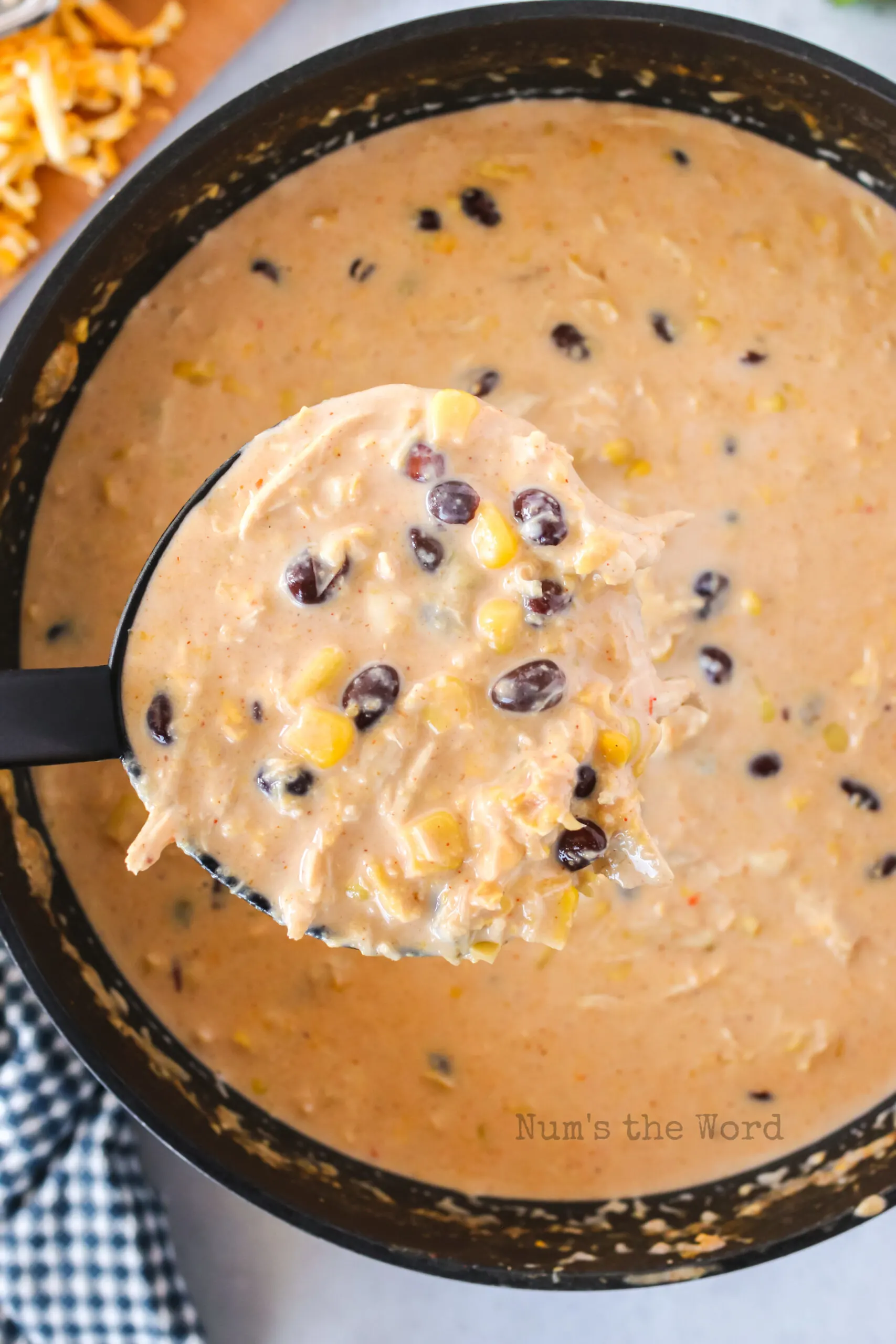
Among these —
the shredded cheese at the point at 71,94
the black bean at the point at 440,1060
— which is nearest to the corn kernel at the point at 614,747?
→ the black bean at the point at 440,1060

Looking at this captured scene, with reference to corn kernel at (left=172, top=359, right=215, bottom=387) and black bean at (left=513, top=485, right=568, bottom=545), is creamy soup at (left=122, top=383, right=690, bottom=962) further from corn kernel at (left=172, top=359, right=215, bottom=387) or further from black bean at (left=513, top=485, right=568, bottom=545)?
corn kernel at (left=172, top=359, right=215, bottom=387)

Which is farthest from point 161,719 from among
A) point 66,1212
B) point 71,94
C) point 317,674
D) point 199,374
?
point 71,94

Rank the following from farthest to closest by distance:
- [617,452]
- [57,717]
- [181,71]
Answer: [181,71], [617,452], [57,717]

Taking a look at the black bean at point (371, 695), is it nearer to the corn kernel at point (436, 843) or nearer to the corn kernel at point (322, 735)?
the corn kernel at point (322, 735)

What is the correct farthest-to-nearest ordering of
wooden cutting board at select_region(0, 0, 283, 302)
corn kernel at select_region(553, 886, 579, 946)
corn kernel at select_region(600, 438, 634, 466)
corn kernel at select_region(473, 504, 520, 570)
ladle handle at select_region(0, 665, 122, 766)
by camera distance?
wooden cutting board at select_region(0, 0, 283, 302)
corn kernel at select_region(600, 438, 634, 466)
corn kernel at select_region(553, 886, 579, 946)
corn kernel at select_region(473, 504, 520, 570)
ladle handle at select_region(0, 665, 122, 766)

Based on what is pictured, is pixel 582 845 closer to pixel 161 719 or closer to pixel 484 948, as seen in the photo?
pixel 484 948

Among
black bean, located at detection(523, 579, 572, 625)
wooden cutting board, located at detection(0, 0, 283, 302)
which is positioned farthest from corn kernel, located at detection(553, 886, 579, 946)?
wooden cutting board, located at detection(0, 0, 283, 302)

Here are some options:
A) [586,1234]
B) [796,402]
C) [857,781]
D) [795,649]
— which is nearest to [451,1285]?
[586,1234]
